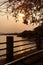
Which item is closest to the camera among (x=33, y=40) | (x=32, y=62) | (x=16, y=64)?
(x=16, y=64)

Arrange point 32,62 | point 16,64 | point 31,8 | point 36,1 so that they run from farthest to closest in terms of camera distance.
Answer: point 31,8 → point 36,1 → point 32,62 → point 16,64

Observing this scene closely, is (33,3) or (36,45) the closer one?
(33,3)

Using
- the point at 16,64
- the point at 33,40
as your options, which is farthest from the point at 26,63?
the point at 33,40

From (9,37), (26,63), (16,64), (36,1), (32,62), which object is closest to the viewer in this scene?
(16,64)

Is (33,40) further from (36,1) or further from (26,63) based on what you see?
(26,63)

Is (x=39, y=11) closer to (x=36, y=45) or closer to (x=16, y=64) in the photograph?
(x=16, y=64)

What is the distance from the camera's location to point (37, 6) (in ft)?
18.7

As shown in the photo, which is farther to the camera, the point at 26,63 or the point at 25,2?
the point at 25,2

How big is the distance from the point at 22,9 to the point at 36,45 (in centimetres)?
521

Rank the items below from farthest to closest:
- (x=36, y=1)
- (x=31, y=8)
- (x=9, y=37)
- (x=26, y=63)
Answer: (x=9, y=37), (x=31, y=8), (x=36, y=1), (x=26, y=63)

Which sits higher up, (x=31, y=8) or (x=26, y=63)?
(x=31, y=8)

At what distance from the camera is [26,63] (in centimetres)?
254

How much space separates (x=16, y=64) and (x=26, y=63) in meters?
0.26

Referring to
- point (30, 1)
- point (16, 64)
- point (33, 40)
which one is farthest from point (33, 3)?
point (33, 40)
